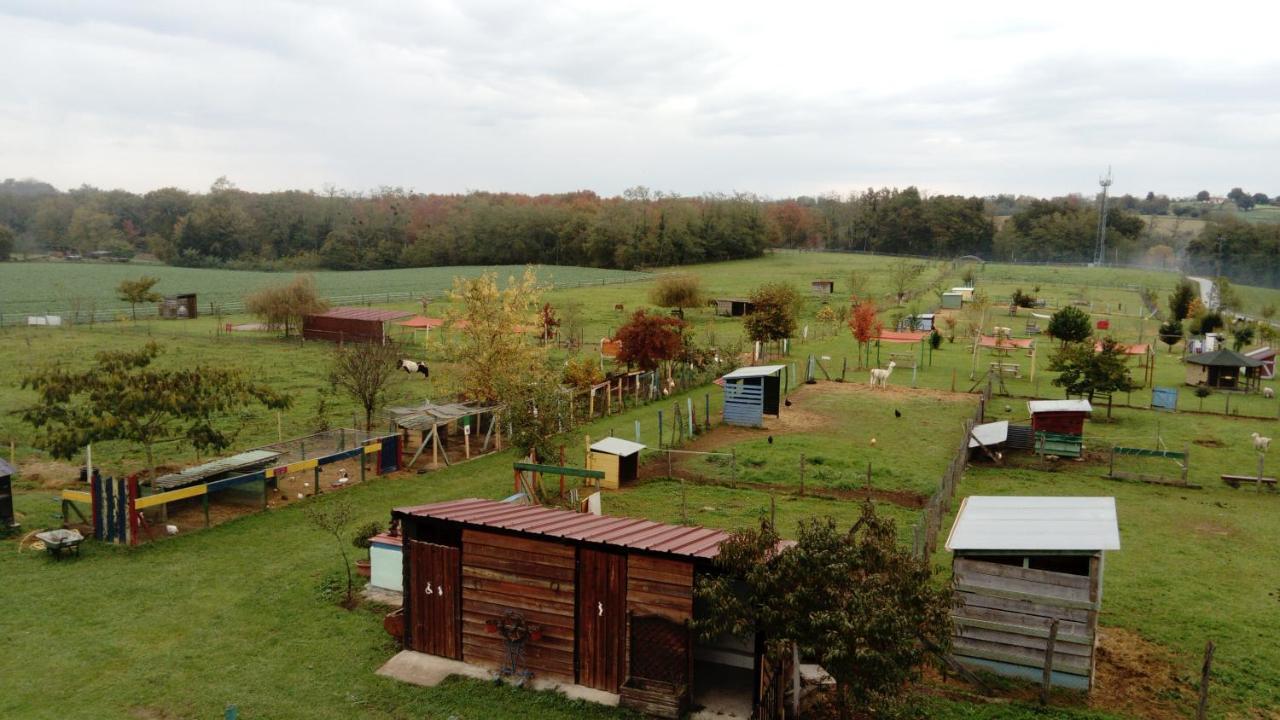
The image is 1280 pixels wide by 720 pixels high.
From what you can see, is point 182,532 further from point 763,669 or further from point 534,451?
point 763,669

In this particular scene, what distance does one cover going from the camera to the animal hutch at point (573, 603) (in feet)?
40.6

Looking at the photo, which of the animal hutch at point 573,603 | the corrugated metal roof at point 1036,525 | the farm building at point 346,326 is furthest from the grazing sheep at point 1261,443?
the farm building at point 346,326

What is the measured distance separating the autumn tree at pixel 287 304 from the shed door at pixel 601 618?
4647 centimetres

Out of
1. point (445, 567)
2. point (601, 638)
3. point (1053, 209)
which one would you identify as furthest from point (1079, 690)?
point (1053, 209)

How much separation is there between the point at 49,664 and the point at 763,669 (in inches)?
416

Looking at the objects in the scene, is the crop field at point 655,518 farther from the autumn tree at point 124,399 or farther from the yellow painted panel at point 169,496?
the autumn tree at point 124,399

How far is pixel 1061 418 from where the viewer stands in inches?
1091

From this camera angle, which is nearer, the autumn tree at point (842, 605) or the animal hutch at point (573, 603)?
the autumn tree at point (842, 605)

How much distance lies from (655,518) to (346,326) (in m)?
37.1

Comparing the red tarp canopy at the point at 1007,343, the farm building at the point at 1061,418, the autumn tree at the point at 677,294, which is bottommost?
the farm building at the point at 1061,418

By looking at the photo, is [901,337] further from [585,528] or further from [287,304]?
[585,528]

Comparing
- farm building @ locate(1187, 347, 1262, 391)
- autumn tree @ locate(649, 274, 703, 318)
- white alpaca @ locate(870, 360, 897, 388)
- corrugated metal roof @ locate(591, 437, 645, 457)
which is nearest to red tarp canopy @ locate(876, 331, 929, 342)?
white alpaca @ locate(870, 360, 897, 388)

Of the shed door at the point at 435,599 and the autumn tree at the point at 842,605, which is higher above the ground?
the autumn tree at the point at 842,605

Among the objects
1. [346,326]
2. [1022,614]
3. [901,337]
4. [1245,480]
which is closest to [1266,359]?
[901,337]
